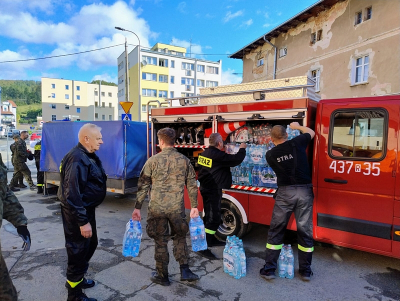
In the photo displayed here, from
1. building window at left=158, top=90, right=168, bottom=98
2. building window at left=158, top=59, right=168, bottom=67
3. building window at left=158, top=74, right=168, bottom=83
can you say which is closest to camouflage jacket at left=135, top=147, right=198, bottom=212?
building window at left=158, top=90, right=168, bottom=98

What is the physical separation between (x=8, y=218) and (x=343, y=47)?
→ 16993mm

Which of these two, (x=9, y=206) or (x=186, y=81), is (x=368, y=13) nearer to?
(x=9, y=206)

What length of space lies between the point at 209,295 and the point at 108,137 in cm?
474

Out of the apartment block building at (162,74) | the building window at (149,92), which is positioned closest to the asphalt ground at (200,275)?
the apartment block building at (162,74)

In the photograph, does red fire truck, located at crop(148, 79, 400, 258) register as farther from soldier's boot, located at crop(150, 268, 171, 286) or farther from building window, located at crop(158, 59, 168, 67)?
building window, located at crop(158, 59, 168, 67)

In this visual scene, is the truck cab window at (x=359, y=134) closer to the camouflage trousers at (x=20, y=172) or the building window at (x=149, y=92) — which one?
the camouflage trousers at (x=20, y=172)

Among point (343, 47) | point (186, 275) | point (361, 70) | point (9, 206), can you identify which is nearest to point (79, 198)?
point (9, 206)

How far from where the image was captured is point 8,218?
7.45 ft

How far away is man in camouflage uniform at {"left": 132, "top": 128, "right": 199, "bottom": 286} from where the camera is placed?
10.3ft

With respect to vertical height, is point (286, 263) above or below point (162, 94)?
below

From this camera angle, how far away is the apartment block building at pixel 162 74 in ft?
148

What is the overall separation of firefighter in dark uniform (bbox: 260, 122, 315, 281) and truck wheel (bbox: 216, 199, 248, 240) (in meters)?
1.05

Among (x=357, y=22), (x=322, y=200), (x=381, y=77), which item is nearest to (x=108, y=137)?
(x=322, y=200)

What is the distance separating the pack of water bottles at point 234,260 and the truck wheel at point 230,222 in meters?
0.98
